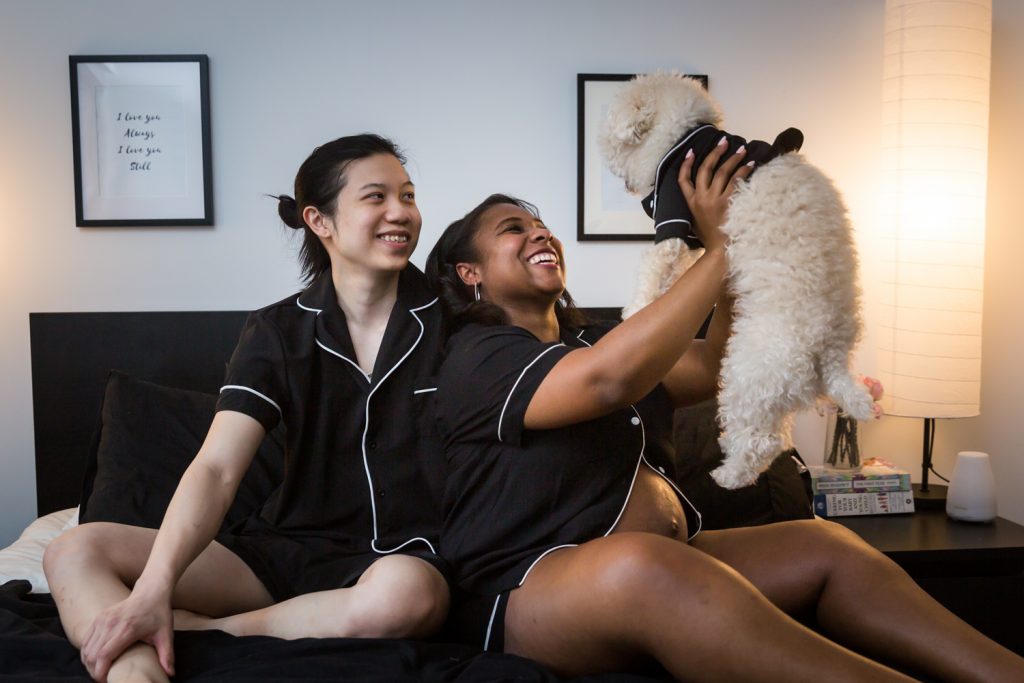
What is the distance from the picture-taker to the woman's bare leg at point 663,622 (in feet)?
4.38

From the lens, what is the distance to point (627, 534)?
1511 mm

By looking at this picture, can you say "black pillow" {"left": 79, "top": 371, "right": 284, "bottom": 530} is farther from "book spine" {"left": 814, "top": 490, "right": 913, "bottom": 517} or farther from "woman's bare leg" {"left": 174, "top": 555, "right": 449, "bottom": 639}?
"book spine" {"left": 814, "top": 490, "right": 913, "bottom": 517}

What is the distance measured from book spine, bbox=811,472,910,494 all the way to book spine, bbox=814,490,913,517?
12 millimetres

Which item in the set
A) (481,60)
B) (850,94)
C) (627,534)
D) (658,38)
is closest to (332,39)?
(481,60)

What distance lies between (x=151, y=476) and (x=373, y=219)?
34.0 inches

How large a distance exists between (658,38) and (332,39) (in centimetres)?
100

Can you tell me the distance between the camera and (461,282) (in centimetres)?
204

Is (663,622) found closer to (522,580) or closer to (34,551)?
(522,580)

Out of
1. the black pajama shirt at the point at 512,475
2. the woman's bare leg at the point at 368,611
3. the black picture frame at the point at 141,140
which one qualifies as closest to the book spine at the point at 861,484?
the black pajama shirt at the point at 512,475

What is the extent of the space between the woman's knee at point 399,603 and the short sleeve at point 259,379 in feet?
1.31

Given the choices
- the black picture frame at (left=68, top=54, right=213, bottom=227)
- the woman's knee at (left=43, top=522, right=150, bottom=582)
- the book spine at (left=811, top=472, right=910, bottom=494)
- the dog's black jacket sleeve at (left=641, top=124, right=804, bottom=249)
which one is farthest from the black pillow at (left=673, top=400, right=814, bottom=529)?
the black picture frame at (left=68, top=54, right=213, bottom=227)

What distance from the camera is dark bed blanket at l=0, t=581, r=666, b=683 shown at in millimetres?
1441

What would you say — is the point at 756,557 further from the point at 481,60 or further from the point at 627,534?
the point at 481,60

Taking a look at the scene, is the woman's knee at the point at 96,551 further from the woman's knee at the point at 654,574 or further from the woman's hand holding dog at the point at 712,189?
the woman's hand holding dog at the point at 712,189
